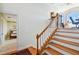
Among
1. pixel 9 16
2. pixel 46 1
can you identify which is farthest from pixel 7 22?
pixel 46 1

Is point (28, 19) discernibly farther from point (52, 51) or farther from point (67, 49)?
point (67, 49)

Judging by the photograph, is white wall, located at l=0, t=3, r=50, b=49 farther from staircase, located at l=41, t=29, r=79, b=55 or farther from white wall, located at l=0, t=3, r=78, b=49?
staircase, located at l=41, t=29, r=79, b=55

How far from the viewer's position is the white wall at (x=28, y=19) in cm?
215

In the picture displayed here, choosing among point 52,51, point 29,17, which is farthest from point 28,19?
point 52,51

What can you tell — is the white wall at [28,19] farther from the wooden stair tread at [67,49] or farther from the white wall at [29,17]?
the wooden stair tread at [67,49]

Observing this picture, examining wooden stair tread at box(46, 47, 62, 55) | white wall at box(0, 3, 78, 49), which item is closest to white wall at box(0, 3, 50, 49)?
white wall at box(0, 3, 78, 49)

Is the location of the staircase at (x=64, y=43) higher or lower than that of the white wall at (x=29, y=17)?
lower

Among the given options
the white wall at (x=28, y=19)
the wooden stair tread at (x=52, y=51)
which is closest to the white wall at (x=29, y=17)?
the white wall at (x=28, y=19)

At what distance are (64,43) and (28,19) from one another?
0.60 m

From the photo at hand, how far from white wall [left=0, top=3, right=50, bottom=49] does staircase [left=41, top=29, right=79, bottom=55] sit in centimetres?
→ 22

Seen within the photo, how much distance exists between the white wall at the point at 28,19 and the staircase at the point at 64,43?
0.72ft

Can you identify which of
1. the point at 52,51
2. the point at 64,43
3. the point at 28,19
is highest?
the point at 28,19

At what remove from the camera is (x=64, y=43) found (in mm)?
2176

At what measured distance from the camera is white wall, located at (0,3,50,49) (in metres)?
2.15
